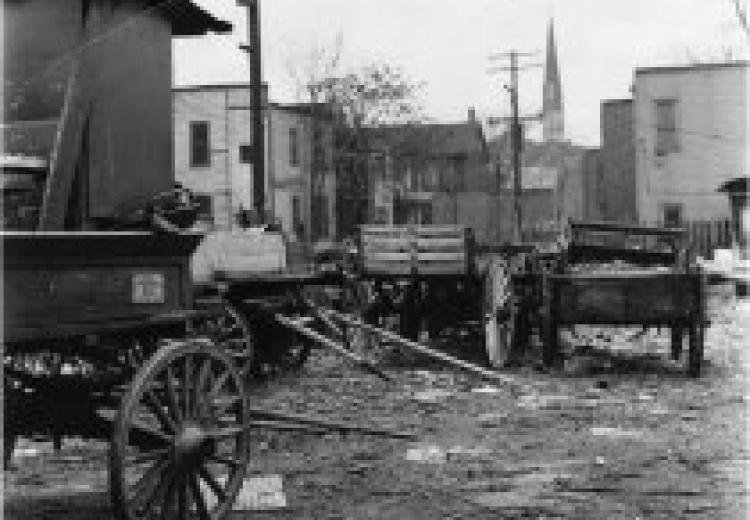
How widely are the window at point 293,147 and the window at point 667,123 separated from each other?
14.5 metres

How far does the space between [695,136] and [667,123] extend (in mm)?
1076

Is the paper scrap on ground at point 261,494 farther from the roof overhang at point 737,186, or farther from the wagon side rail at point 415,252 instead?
the roof overhang at point 737,186

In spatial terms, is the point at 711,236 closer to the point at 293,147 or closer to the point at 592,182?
the point at 293,147

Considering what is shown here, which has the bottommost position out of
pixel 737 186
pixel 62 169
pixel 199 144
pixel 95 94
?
pixel 62 169

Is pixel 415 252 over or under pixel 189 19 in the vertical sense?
under

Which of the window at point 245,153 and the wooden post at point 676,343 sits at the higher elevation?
the window at point 245,153

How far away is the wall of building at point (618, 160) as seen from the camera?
53.9 m

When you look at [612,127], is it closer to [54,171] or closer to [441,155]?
[441,155]

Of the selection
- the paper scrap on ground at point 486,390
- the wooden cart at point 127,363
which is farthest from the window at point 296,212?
the wooden cart at point 127,363

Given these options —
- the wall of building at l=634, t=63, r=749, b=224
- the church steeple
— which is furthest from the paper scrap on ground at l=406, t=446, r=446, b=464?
the church steeple

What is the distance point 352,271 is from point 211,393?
379 inches

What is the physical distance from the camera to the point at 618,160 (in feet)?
182

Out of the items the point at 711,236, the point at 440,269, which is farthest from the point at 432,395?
the point at 711,236

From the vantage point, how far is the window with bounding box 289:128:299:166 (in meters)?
47.0
